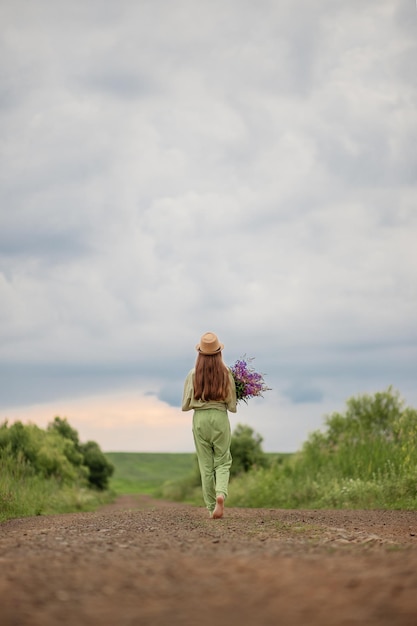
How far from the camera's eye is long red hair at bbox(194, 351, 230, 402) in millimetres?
11234

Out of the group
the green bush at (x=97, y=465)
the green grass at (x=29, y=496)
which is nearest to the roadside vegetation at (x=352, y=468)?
the green grass at (x=29, y=496)

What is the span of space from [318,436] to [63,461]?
Answer: 8.20 metres

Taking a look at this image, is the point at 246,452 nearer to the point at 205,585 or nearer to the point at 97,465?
the point at 97,465

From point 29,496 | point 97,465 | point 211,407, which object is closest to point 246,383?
point 211,407

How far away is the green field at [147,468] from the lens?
6788 centimetres

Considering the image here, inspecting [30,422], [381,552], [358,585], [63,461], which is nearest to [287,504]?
[63,461]

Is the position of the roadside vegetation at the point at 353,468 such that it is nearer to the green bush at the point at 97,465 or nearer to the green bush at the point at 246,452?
the green bush at the point at 246,452

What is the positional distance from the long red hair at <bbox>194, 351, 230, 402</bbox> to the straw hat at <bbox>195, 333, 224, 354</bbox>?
9 cm

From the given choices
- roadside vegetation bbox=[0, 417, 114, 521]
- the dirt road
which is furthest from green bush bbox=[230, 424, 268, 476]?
the dirt road

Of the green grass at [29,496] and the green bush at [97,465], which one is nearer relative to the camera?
the green grass at [29,496]

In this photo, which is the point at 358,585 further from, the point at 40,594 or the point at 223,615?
the point at 40,594

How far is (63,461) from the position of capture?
24.5m

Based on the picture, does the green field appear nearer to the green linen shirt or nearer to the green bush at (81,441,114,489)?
the green bush at (81,441,114,489)

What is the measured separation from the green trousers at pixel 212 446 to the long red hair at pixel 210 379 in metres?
0.28
